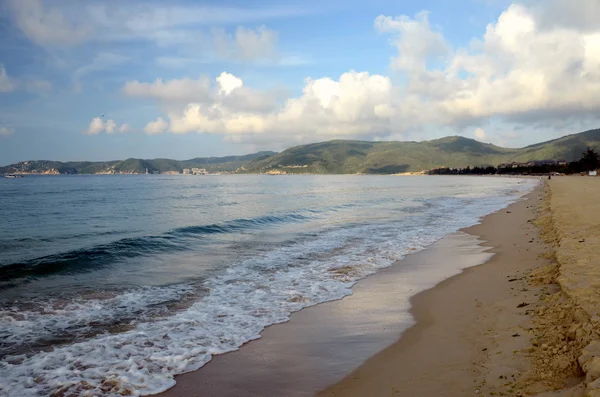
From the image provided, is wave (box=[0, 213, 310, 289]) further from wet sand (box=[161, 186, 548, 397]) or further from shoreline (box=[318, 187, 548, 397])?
shoreline (box=[318, 187, 548, 397])

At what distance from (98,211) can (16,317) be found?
1046 inches

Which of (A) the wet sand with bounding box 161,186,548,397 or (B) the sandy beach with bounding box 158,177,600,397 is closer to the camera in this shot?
(B) the sandy beach with bounding box 158,177,600,397

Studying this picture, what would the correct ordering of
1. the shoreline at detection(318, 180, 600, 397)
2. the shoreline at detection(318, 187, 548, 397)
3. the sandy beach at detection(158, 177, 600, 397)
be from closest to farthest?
the shoreline at detection(318, 180, 600, 397), the sandy beach at detection(158, 177, 600, 397), the shoreline at detection(318, 187, 548, 397)

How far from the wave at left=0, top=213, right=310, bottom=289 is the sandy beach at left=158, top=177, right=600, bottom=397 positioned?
384 inches

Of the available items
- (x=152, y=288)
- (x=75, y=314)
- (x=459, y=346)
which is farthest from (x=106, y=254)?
(x=459, y=346)

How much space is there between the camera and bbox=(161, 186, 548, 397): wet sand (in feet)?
17.6

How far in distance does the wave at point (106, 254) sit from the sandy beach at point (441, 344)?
975cm

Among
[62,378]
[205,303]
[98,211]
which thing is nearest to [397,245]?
[205,303]

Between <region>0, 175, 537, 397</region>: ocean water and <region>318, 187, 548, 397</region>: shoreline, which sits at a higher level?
<region>318, 187, 548, 397</region>: shoreline

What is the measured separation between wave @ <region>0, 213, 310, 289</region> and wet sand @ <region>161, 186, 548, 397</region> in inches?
379

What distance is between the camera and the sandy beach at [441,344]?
494 cm

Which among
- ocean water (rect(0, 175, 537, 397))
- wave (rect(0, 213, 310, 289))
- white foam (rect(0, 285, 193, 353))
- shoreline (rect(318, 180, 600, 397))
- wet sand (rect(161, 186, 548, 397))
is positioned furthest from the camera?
wave (rect(0, 213, 310, 289))

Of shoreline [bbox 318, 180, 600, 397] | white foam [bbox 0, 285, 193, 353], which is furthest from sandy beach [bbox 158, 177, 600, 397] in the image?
white foam [bbox 0, 285, 193, 353]

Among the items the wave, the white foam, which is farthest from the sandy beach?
the wave
